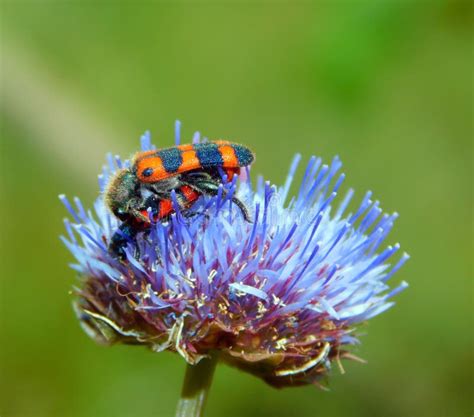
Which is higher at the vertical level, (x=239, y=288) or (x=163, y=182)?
(x=163, y=182)

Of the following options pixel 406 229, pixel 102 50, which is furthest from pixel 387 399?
pixel 102 50

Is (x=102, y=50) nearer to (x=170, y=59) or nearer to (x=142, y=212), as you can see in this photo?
(x=170, y=59)

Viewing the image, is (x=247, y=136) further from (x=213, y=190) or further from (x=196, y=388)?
(x=196, y=388)

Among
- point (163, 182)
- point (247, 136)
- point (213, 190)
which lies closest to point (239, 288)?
point (213, 190)

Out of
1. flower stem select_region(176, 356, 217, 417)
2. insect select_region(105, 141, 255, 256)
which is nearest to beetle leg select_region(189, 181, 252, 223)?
insect select_region(105, 141, 255, 256)

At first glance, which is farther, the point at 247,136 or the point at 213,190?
the point at 247,136

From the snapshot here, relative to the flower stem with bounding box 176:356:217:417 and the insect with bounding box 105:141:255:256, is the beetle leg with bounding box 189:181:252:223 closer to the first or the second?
the insect with bounding box 105:141:255:256

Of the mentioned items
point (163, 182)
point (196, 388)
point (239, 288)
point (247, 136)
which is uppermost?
point (247, 136)
